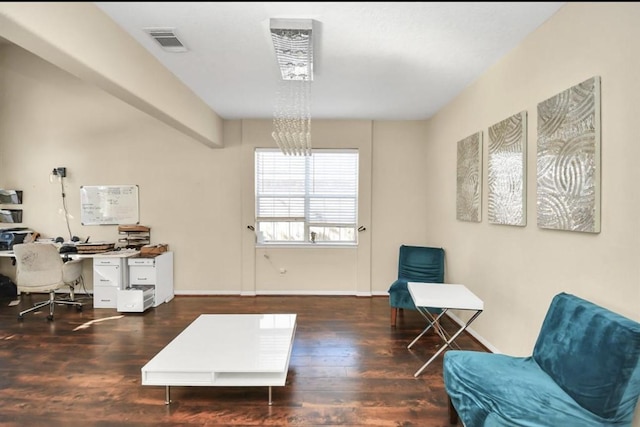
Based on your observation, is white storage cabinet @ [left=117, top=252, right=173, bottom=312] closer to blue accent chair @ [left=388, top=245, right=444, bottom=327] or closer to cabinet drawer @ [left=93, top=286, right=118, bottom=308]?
cabinet drawer @ [left=93, top=286, right=118, bottom=308]

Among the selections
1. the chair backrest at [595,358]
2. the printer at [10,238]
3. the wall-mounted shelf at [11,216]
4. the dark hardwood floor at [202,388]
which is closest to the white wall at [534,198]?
the chair backrest at [595,358]

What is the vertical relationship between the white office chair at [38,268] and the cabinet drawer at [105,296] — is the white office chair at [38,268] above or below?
above

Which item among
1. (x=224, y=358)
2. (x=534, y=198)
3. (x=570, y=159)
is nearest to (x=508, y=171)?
(x=534, y=198)

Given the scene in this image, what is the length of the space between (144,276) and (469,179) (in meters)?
4.34

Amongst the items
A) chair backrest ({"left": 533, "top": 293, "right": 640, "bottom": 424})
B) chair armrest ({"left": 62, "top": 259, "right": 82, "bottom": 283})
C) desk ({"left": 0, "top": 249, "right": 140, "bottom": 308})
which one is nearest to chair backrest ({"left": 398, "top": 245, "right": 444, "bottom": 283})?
chair backrest ({"left": 533, "top": 293, "right": 640, "bottom": 424})

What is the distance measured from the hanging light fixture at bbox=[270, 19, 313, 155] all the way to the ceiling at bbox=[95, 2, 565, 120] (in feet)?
0.26

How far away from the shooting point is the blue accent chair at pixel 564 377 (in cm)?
149

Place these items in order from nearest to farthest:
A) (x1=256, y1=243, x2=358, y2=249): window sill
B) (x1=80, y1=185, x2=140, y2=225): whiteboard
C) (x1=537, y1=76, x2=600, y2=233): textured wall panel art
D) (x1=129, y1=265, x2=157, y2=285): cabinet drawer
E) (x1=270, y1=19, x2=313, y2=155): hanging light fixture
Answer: (x1=537, y1=76, x2=600, y2=233): textured wall panel art, (x1=270, y1=19, x2=313, y2=155): hanging light fixture, (x1=129, y1=265, x2=157, y2=285): cabinet drawer, (x1=80, y1=185, x2=140, y2=225): whiteboard, (x1=256, y1=243, x2=358, y2=249): window sill

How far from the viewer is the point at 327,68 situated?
10.2ft

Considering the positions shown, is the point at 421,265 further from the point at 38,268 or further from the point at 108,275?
the point at 38,268

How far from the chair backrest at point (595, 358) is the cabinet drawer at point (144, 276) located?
447 cm

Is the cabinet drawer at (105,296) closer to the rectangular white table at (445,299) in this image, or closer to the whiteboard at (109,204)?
the whiteboard at (109,204)

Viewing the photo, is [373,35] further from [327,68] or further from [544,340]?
[544,340]

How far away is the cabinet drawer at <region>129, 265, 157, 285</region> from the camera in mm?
4512
